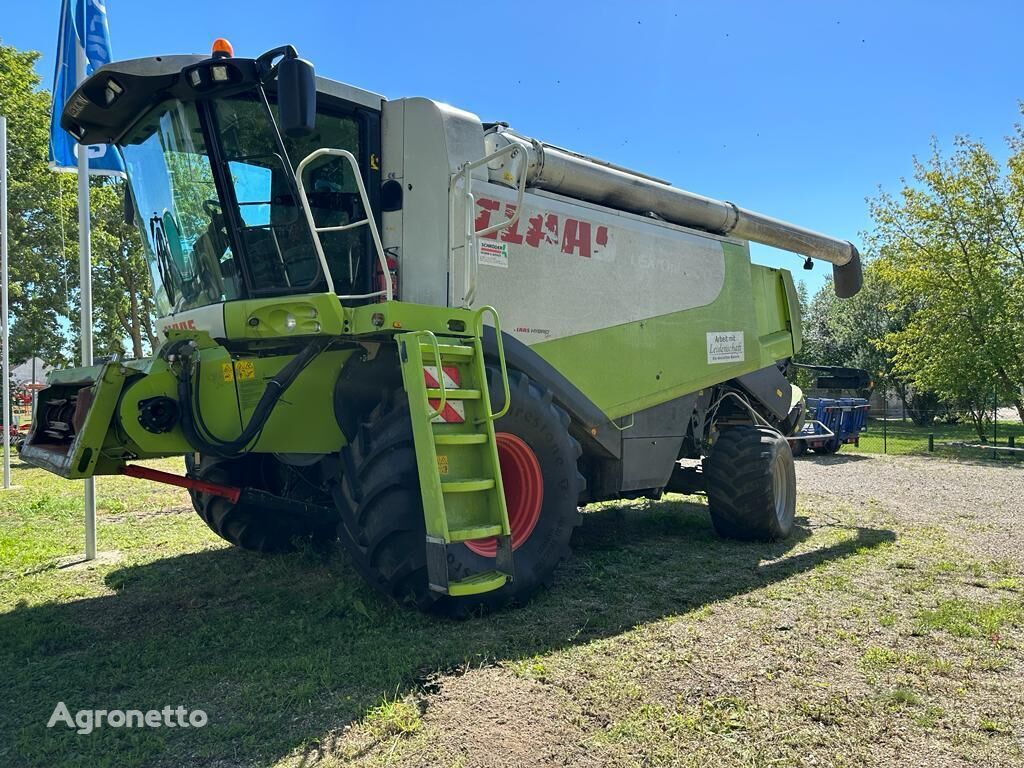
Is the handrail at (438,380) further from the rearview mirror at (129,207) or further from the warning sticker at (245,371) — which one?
the rearview mirror at (129,207)

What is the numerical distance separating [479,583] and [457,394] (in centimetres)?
93

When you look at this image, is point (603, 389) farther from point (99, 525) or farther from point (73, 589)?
point (99, 525)

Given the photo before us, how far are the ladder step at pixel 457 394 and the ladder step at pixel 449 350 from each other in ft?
0.60

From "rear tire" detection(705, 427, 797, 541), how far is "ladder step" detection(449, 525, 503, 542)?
3.17m

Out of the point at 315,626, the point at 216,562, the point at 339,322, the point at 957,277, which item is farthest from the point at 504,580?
the point at 957,277

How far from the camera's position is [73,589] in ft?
15.9

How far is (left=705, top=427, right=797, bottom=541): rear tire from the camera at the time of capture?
614 cm

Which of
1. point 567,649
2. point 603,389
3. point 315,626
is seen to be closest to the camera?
point 567,649

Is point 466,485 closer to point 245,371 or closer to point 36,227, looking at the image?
point 245,371

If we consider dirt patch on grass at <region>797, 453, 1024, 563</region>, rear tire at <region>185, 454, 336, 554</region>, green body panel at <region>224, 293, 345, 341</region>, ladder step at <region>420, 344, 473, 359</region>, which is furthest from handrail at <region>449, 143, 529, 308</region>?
dirt patch on grass at <region>797, 453, 1024, 563</region>

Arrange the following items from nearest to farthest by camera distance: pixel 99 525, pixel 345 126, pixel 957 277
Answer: pixel 345 126
pixel 99 525
pixel 957 277

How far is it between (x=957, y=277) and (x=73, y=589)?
21.4 m

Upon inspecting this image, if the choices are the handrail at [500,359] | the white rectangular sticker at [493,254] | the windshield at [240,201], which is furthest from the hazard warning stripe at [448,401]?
the white rectangular sticker at [493,254]

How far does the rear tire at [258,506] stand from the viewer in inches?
204
